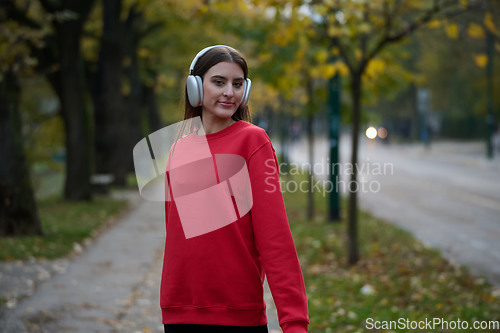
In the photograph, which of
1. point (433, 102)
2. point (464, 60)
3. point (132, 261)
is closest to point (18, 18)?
point (132, 261)

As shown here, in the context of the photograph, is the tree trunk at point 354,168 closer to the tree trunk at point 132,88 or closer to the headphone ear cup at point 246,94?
the headphone ear cup at point 246,94

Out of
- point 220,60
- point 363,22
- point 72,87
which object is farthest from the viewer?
point 72,87

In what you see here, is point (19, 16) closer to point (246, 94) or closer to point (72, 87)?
point (72, 87)

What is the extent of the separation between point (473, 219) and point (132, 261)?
7.47 m

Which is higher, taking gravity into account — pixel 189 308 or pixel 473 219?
pixel 189 308

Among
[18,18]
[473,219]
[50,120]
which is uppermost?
[18,18]

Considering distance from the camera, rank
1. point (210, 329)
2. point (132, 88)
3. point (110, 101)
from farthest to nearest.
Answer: point (132, 88) → point (110, 101) → point (210, 329)

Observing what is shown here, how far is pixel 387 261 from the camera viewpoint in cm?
872

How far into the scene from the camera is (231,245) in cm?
239

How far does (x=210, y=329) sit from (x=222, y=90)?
38.7 inches

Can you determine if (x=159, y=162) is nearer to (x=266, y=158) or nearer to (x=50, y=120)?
(x=266, y=158)
